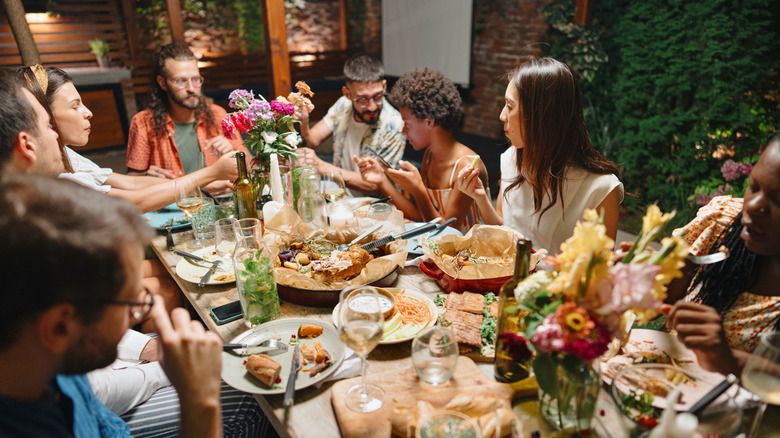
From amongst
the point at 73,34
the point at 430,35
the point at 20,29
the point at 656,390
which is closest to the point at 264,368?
the point at 656,390

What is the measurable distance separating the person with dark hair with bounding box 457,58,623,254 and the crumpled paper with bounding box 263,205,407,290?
0.47m

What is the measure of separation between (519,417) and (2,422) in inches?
40.5

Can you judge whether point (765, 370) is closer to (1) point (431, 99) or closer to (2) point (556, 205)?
(2) point (556, 205)

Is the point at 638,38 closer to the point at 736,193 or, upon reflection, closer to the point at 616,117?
the point at 616,117

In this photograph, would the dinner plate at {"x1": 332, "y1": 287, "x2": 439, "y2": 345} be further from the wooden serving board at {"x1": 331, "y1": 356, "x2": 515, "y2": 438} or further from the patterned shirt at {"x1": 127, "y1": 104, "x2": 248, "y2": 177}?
the patterned shirt at {"x1": 127, "y1": 104, "x2": 248, "y2": 177}

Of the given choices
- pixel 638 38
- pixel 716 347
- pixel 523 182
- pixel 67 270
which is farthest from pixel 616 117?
pixel 67 270

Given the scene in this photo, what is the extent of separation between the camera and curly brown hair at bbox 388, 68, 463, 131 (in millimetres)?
2779

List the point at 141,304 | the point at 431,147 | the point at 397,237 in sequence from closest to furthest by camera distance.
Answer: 1. the point at 141,304
2. the point at 397,237
3. the point at 431,147

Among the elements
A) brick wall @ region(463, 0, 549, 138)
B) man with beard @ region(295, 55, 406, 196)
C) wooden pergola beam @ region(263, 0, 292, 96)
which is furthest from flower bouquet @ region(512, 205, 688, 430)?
brick wall @ region(463, 0, 549, 138)

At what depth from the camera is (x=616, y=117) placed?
5.07 meters

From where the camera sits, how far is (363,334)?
1072mm

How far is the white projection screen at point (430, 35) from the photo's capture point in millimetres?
7284

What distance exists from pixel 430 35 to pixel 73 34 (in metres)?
5.82

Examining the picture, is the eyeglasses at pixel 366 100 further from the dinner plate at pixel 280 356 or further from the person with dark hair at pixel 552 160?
the dinner plate at pixel 280 356
